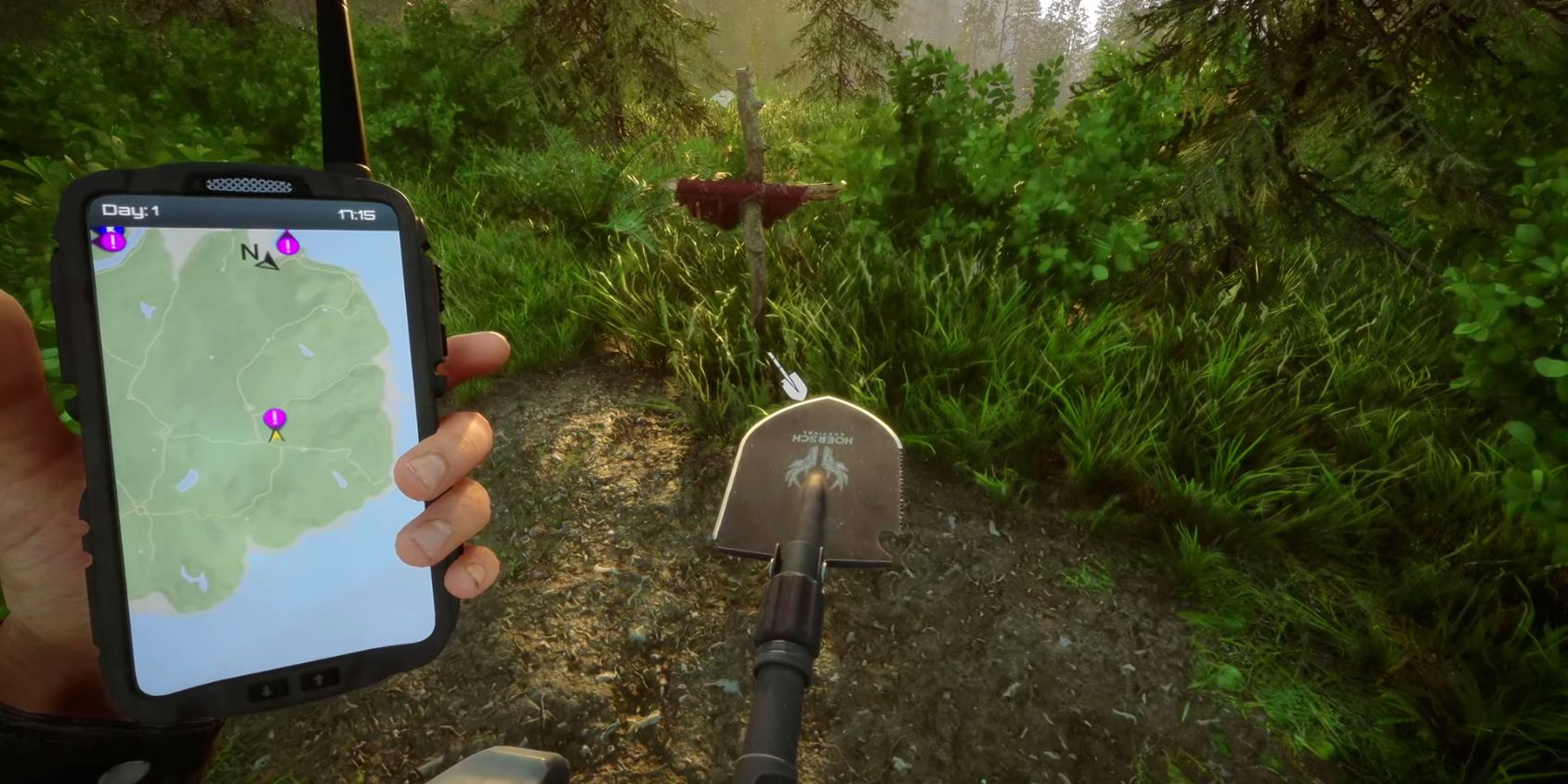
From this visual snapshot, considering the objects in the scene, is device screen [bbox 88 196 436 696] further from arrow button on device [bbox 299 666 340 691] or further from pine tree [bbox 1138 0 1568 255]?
pine tree [bbox 1138 0 1568 255]

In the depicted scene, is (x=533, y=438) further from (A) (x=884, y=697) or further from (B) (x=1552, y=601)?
(B) (x=1552, y=601)

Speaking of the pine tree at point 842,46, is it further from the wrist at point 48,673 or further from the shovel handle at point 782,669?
the wrist at point 48,673

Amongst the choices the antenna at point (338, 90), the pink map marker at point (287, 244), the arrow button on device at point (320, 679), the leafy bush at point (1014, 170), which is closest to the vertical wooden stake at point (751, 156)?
the leafy bush at point (1014, 170)

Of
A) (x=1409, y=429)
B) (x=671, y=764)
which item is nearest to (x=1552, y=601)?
(x=1409, y=429)

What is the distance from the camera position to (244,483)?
3.93 ft

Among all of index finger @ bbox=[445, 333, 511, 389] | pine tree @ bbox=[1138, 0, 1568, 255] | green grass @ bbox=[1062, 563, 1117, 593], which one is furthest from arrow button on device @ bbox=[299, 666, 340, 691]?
pine tree @ bbox=[1138, 0, 1568, 255]

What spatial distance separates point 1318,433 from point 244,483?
11.6ft

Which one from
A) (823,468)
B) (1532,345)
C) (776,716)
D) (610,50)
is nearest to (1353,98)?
(1532,345)

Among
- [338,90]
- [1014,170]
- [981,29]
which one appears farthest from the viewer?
[981,29]

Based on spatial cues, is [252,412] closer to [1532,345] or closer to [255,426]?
[255,426]

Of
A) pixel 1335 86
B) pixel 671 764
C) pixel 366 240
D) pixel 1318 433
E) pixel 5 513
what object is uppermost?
pixel 1335 86

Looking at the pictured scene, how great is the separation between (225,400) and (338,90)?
0.58 m

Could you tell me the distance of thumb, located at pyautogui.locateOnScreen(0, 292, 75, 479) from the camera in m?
1.24

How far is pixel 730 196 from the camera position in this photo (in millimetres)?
2641
